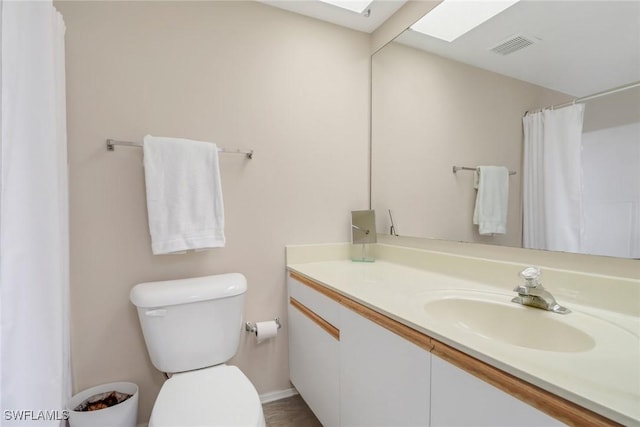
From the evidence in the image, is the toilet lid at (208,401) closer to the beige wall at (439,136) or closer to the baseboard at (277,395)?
the baseboard at (277,395)

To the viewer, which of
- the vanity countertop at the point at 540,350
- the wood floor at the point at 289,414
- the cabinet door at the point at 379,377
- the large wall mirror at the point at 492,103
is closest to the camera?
the vanity countertop at the point at 540,350

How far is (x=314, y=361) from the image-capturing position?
1397 mm

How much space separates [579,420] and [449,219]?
111cm

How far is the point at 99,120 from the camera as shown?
1.31 m

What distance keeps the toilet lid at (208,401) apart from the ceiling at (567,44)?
5.13 ft

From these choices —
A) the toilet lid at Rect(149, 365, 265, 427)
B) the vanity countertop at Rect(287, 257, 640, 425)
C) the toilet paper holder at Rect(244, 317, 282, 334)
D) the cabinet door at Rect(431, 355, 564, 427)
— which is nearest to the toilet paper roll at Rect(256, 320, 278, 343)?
the toilet paper holder at Rect(244, 317, 282, 334)

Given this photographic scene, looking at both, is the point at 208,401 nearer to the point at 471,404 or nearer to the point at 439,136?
the point at 471,404

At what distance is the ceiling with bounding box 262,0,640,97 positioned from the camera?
2.93 feet

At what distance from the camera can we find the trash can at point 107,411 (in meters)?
1.15

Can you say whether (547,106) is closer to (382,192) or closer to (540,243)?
(540,243)

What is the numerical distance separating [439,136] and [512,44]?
48 cm

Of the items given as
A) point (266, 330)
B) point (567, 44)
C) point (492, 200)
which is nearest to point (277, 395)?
point (266, 330)

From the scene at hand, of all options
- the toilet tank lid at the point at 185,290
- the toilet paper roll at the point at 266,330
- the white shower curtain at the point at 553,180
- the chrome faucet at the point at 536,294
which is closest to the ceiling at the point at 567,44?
the white shower curtain at the point at 553,180

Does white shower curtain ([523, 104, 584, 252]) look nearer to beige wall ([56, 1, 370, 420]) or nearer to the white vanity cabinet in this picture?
the white vanity cabinet
